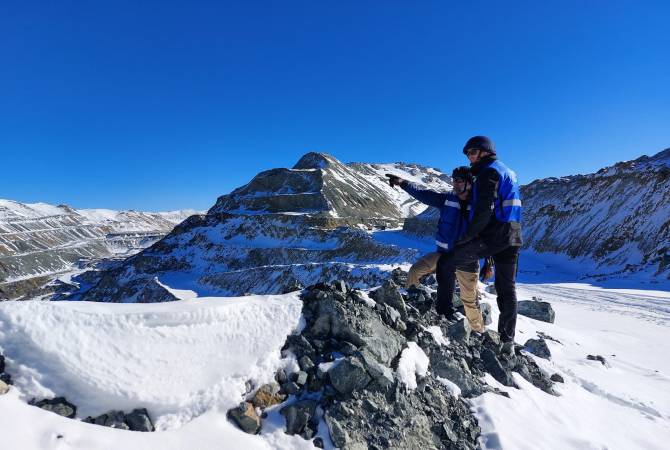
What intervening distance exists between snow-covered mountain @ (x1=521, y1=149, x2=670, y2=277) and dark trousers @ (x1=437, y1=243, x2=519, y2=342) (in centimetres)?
3088

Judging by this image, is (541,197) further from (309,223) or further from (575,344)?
(575,344)

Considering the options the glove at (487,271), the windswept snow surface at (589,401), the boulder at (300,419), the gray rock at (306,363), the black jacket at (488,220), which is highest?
the black jacket at (488,220)

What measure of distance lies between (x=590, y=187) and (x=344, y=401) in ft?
178

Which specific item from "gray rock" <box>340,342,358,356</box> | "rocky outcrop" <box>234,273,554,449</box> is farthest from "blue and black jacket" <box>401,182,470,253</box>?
"gray rock" <box>340,342,358,356</box>

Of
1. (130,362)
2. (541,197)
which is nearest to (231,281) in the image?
(541,197)

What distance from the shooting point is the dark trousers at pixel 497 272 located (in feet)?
19.4

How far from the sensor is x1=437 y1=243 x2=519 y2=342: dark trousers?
5.90m

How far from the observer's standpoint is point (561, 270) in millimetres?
39094

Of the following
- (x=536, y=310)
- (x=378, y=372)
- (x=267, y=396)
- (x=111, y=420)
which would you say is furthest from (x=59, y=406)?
(x=536, y=310)

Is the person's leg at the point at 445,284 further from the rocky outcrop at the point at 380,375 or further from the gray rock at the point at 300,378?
the gray rock at the point at 300,378

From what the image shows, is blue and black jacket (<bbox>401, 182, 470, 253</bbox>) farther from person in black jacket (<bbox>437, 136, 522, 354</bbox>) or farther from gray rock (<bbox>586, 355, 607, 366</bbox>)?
gray rock (<bbox>586, 355, 607, 366</bbox>)

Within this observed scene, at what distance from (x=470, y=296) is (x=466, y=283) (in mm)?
308

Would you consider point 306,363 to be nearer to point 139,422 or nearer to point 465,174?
point 139,422

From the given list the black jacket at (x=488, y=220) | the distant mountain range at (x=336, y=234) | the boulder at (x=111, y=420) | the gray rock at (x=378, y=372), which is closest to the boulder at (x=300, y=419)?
the gray rock at (x=378, y=372)
